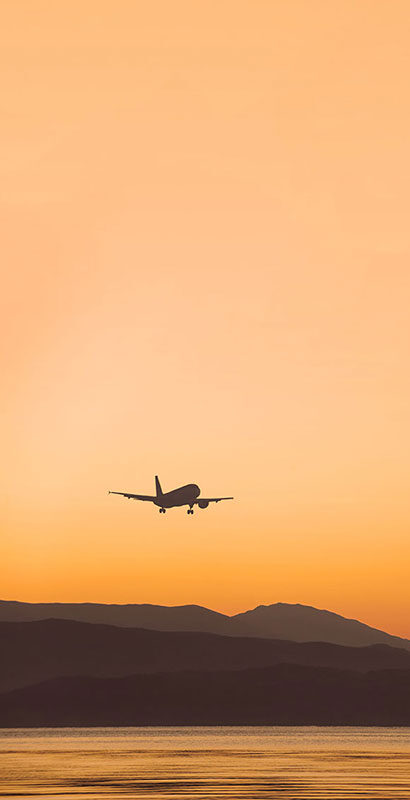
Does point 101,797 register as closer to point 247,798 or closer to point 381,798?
point 247,798

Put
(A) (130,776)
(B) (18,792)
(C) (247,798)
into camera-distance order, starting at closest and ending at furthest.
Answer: (C) (247,798), (B) (18,792), (A) (130,776)

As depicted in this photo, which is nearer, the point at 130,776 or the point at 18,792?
the point at 18,792

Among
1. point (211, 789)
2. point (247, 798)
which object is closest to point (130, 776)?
point (211, 789)

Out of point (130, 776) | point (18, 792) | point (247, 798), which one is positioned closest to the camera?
point (247, 798)

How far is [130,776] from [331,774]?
2928cm

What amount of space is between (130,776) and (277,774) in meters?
21.5

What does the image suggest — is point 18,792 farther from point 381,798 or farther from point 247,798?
point 381,798

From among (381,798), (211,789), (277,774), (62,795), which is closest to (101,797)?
(62,795)

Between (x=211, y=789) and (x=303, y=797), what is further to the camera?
(x=211, y=789)

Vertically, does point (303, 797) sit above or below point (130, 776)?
below

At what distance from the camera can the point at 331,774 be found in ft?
651

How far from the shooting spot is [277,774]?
653 feet

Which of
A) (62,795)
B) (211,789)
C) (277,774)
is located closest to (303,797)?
(211,789)

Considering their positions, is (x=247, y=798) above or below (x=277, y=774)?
below
